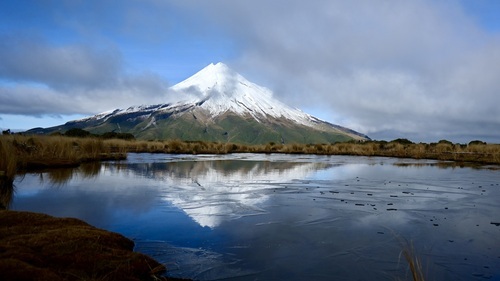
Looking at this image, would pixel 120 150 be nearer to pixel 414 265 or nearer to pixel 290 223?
pixel 290 223

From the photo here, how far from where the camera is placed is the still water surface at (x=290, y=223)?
218 inches

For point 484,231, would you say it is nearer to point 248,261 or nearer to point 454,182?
point 248,261

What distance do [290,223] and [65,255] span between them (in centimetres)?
464

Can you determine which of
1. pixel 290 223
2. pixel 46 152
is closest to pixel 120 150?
pixel 46 152

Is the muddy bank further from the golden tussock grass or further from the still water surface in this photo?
the golden tussock grass

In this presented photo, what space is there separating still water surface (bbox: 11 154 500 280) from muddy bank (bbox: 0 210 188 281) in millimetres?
510

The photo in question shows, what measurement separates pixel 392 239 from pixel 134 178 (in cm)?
1130

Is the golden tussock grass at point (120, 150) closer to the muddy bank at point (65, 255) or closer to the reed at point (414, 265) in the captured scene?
the muddy bank at point (65, 255)

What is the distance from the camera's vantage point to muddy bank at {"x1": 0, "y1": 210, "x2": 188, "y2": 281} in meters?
4.08

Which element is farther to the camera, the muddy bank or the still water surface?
the still water surface

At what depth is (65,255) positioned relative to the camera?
15.5 feet

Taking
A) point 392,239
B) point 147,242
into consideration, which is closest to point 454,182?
point 392,239

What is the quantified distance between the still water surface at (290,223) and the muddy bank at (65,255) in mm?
510

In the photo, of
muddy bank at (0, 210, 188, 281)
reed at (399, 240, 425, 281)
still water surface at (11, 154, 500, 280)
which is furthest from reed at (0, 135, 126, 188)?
reed at (399, 240, 425, 281)
